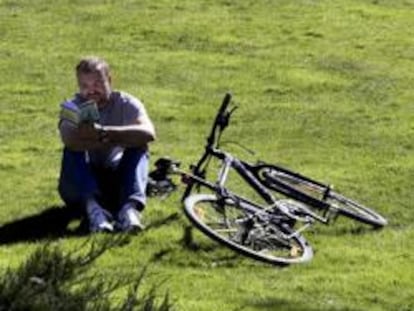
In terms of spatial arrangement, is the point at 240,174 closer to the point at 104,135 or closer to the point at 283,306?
the point at 104,135

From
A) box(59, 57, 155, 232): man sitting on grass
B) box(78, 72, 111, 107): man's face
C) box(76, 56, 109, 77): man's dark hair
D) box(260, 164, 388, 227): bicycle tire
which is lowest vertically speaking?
box(260, 164, 388, 227): bicycle tire

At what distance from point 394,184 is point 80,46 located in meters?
7.49

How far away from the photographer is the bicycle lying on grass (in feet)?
29.3

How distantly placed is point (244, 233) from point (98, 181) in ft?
4.34

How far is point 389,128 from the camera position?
13648 millimetres

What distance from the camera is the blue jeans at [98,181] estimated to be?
9344mm

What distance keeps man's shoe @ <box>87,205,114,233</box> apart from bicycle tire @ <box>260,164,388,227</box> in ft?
4.60

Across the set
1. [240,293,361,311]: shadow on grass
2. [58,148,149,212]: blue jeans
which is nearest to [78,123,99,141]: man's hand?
[58,148,149,212]: blue jeans

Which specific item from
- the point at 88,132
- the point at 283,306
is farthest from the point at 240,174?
the point at 283,306

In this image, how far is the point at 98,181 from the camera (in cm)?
958

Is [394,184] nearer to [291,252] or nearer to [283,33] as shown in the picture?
[291,252]

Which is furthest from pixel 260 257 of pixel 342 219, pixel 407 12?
pixel 407 12

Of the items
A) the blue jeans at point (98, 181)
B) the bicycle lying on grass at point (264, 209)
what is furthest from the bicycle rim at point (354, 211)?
the blue jeans at point (98, 181)

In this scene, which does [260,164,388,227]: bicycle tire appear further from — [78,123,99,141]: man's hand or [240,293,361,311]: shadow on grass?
[240,293,361,311]: shadow on grass
